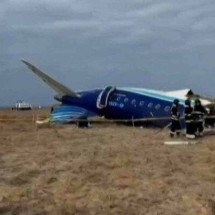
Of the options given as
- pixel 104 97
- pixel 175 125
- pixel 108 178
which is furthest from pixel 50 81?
pixel 108 178

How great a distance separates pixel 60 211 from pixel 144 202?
6.29ft

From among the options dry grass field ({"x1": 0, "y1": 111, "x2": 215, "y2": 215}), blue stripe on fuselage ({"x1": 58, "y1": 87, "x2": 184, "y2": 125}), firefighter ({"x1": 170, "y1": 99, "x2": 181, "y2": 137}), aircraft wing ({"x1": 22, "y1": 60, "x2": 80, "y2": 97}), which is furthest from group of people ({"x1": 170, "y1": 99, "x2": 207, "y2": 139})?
aircraft wing ({"x1": 22, "y1": 60, "x2": 80, "y2": 97})

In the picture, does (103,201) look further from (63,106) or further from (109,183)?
(63,106)

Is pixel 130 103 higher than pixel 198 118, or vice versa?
pixel 130 103

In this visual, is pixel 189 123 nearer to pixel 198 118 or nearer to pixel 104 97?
pixel 198 118

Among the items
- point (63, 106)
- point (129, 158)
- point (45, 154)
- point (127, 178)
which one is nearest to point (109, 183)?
point (127, 178)

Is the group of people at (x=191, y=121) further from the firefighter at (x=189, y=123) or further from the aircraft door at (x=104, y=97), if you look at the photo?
the aircraft door at (x=104, y=97)

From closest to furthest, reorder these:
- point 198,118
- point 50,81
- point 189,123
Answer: point 189,123
point 198,118
point 50,81

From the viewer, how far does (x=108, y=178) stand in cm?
1630

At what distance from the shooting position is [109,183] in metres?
15.7

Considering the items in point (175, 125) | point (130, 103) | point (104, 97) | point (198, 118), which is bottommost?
point (175, 125)

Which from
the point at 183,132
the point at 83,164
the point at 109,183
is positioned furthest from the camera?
the point at 183,132

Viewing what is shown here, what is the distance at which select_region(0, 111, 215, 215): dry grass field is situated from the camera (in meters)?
13.5

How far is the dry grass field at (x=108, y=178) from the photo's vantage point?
13461 millimetres
